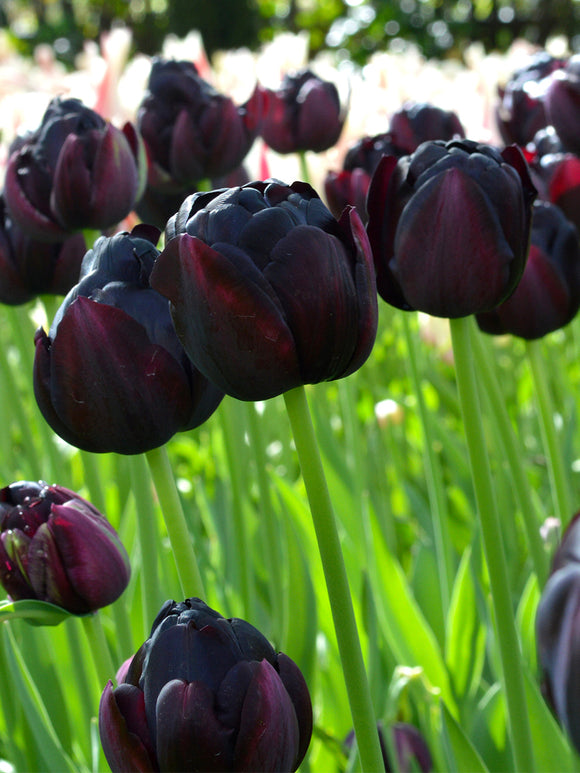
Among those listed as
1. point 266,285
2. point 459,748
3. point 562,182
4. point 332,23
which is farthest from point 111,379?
point 332,23

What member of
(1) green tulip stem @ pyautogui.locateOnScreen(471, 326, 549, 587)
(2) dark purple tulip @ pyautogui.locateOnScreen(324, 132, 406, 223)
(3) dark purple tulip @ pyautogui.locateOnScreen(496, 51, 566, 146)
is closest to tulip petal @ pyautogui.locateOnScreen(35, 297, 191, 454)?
(1) green tulip stem @ pyautogui.locateOnScreen(471, 326, 549, 587)

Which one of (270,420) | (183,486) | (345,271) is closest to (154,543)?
(345,271)

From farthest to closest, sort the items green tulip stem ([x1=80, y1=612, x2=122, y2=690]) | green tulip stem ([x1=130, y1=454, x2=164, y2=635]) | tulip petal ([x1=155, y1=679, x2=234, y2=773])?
green tulip stem ([x1=130, y1=454, x2=164, y2=635]) → green tulip stem ([x1=80, y1=612, x2=122, y2=690]) → tulip petal ([x1=155, y1=679, x2=234, y2=773])

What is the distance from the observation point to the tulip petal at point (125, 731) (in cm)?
43

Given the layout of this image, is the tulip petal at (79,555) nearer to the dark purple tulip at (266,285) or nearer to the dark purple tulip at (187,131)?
the dark purple tulip at (266,285)

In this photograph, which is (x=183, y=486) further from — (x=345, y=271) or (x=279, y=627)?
(x=345, y=271)

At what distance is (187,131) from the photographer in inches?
43.6

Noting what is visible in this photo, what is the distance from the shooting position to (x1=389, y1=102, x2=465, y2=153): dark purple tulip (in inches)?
42.6

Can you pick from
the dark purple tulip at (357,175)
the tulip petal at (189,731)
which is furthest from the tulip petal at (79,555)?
the dark purple tulip at (357,175)

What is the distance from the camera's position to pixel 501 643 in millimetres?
650

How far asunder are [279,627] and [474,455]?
1.73ft

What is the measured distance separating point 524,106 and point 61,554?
894mm

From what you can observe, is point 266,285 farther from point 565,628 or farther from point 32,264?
point 32,264

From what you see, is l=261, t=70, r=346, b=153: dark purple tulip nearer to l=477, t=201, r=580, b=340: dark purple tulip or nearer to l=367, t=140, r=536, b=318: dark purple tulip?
l=477, t=201, r=580, b=340: dark purple tulip
